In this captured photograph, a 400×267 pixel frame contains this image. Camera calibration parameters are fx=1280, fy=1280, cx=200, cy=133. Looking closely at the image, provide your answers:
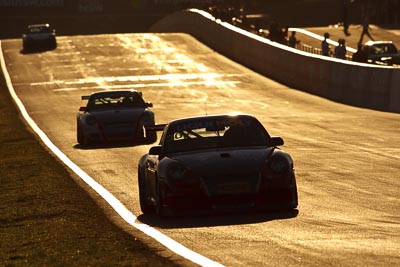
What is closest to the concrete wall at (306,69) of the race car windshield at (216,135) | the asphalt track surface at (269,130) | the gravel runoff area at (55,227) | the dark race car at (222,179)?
the asphalt track surface at (269,130)

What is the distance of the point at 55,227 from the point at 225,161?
77.8 inches

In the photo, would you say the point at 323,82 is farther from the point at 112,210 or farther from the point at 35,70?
the point at 112,210

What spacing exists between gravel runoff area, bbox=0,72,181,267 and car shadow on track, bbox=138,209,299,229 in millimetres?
563

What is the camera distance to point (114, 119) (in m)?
28.8

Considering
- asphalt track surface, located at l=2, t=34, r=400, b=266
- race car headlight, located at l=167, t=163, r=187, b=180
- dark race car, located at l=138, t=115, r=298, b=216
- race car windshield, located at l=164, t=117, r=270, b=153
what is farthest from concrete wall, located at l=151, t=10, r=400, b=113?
race car headlight, located at l=167, t=163, r=187, b=180

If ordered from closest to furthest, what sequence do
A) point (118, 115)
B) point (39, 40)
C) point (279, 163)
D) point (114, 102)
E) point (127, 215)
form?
point (279, 163) < point (127, 215) < point (118, 115) < point (114, 102) < point (39, 40)

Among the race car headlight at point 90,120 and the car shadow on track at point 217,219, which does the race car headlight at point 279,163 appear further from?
the race car headlight at point 90,120

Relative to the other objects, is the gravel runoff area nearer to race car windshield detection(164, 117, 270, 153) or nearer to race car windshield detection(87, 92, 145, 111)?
race car windshield detection(164, 117, 270, 153)

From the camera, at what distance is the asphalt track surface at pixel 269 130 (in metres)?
11.2

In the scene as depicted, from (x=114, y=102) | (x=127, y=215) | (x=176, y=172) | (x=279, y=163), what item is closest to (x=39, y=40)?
(x=114, y=102)

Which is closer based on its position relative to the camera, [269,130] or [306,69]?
[269,130]

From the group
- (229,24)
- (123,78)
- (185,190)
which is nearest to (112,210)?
(185,190)

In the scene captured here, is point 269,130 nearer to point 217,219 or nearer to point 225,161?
point 225,161

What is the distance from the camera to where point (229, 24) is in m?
66.6
